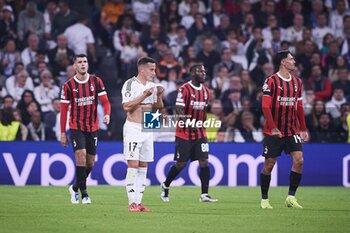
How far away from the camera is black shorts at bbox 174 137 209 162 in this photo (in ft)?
53.1

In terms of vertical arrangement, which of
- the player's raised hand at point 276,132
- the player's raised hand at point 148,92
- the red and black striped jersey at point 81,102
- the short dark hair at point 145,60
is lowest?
the player's raised hand at point 276,132

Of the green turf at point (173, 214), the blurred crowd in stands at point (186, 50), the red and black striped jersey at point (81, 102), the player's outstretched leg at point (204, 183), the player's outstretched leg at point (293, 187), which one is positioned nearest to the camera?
the green turf at point (173, 214)

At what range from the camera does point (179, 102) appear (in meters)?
16.3

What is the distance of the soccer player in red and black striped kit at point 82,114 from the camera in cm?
1473

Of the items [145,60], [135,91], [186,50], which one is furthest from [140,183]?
[186,50]

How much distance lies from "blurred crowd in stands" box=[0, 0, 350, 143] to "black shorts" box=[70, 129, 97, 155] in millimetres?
5570

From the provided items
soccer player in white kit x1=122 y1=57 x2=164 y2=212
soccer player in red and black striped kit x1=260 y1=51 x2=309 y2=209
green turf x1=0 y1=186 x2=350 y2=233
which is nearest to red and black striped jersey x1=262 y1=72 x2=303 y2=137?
soccer player in red and black striped kit x1=260 y1=51 x2=309 y2=209

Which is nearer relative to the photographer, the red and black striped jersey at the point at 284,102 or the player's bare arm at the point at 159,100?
the player's bare arm at the point at 159,100

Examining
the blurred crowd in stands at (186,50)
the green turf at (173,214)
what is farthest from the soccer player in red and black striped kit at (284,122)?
the blurred crowd in stands at (186,50)

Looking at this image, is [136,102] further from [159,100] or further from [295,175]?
[295,175]

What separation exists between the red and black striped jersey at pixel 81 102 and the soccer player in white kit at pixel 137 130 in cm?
177

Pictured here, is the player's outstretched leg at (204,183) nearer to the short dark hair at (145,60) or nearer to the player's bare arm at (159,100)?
the player's bare arm at (159,100)

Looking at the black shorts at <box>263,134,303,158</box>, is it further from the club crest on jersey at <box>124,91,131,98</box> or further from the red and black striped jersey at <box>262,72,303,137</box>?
the club crest on jersey at <box>124,91,131,98</box>

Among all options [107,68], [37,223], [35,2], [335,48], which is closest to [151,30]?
[107,68]
